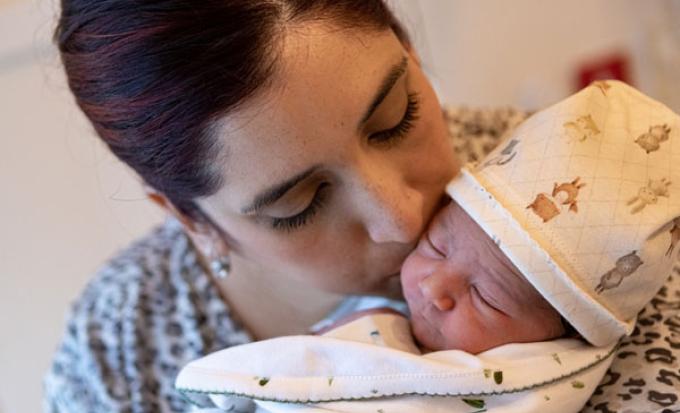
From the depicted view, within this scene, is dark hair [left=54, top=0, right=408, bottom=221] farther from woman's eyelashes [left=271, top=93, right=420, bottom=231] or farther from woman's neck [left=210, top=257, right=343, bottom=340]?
woman's neck [left=210, top=257, right=343, bottom=340]

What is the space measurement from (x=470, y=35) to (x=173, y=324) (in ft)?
5.26

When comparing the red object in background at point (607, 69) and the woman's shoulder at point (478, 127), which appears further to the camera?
the red object in background at point (607, 69)

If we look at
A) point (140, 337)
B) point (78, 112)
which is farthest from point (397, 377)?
point (78, 112)

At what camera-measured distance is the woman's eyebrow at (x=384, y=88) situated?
0.95 meters

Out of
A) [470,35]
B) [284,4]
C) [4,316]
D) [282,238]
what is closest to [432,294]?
[282,238]

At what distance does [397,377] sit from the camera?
0.96 m

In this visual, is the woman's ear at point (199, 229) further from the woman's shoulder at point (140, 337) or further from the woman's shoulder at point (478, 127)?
the woman's shoulder at point (478, 127)

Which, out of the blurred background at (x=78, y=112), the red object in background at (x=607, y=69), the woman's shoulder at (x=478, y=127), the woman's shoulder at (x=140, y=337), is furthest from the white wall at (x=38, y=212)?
the red object in background at (x=607, y=69)

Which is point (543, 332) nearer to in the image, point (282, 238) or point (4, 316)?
point (282, 238)

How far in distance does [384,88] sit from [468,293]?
267 mm

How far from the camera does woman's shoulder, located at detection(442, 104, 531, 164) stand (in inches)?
54.1

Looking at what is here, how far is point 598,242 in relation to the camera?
89cm

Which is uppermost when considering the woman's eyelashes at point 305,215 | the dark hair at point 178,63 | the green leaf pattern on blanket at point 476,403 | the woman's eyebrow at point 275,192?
the dark hair at point 178,63

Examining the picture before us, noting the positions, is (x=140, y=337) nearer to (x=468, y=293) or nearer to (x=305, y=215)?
(x=305, y=215)
